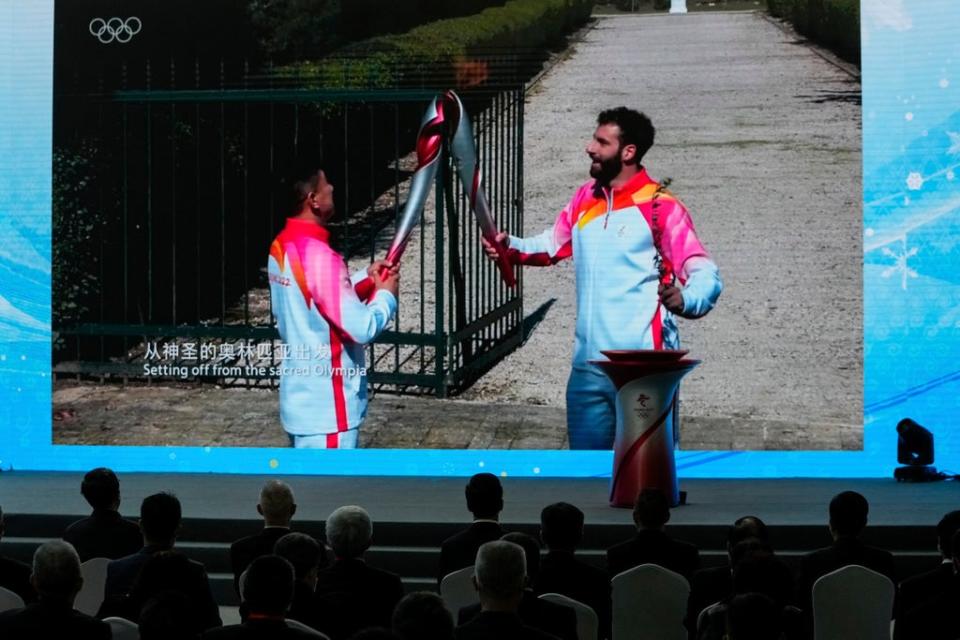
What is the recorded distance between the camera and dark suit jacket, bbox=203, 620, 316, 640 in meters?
3.64

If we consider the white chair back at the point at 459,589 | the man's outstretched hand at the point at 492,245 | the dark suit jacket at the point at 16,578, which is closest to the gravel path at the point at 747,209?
the man's outstretched hand at the point at 492,245

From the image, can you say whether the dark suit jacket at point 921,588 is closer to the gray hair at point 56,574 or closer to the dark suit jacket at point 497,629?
the dark suit jacket at point 497,629

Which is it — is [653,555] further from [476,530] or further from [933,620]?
[933,620]

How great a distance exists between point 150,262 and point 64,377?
2.78 feet

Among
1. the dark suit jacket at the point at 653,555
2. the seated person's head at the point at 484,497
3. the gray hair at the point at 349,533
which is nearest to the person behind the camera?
the gray hair at the point at 349,533

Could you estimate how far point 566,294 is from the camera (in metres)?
9.06

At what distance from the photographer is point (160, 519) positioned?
4801mm

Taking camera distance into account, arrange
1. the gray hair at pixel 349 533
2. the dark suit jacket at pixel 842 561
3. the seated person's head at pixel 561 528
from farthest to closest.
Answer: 1. the dark suit jacket at pixel 842 561
2. the seated person's head at pixel 561 528
3. the gray hair at pixel 349 533

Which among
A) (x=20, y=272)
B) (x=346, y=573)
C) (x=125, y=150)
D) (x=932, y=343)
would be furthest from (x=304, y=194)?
(x=346, y=573)

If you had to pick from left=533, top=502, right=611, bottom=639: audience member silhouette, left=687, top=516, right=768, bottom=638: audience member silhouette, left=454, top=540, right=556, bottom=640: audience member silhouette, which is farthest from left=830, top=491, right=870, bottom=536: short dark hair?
left=454, top=540, right=556, bottom=640: audience member silhouette

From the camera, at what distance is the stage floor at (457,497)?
7418 millimetres

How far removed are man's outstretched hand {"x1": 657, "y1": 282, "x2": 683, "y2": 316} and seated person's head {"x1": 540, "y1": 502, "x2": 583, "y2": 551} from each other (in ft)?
14.0

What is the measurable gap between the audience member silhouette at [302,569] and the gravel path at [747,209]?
4.81 metres

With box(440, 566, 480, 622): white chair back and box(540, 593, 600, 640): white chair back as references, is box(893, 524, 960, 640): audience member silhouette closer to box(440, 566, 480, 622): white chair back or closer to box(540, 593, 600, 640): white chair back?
box(540, 593, 600, 640): white chair back
